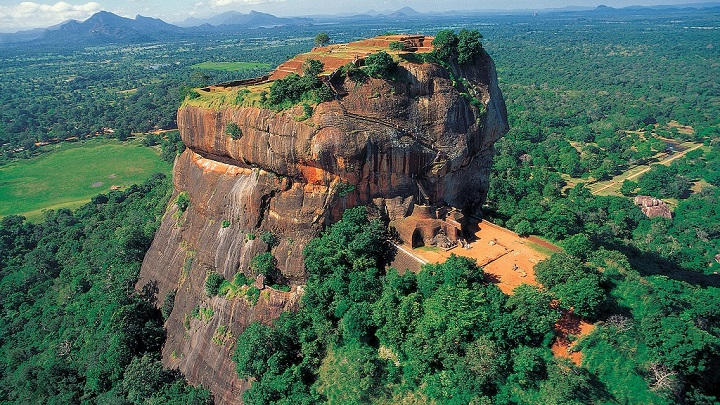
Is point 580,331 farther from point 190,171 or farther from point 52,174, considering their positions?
point 52,174

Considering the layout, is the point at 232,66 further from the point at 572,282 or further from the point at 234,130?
the point at 572,282

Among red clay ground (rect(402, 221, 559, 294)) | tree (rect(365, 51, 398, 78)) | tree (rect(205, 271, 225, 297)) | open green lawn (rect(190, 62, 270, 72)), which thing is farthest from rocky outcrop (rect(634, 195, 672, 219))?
open green lawn (rect(190, 62, 270, 72))

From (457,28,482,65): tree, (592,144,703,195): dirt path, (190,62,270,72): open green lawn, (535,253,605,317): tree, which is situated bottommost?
(592,144,703,195): dirt path

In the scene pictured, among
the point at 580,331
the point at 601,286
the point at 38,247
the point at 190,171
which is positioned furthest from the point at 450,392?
the point at 38,247

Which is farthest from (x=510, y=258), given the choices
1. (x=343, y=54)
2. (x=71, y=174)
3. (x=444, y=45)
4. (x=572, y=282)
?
(x=71, y=174)

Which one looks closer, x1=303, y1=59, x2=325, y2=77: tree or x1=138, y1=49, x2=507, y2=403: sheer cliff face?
x1=138, y1=49, x2=507, y2=403: sheer cliff face

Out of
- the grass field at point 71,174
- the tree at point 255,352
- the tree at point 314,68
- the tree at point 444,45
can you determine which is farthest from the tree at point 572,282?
the grass field at point 71,174

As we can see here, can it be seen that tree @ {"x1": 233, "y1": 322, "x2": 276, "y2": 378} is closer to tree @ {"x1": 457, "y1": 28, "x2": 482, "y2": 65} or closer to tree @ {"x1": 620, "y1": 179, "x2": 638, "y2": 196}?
tree @ {"x1": 457, "y1": 28, "x2": 482, "y2": 65}
